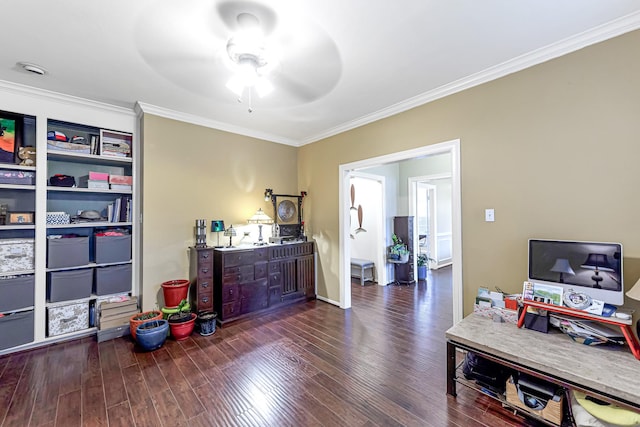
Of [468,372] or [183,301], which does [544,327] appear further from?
[183,301]

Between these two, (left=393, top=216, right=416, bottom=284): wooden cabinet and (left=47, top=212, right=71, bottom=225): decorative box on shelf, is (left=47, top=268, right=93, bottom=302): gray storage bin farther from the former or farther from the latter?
(left=393, top=216, right=416, bottom=284): wooden cabinet

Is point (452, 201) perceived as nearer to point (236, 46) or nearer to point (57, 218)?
point (236, 46)

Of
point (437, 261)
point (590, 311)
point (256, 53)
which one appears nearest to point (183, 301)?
point (256, 53)

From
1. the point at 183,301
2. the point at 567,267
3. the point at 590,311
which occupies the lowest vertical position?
the point at 183,301

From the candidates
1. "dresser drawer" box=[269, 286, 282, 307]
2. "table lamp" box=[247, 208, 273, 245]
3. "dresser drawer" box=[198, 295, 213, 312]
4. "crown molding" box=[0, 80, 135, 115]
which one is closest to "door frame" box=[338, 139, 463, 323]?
"dresser drawer" box=[269, 286, 282, 307]

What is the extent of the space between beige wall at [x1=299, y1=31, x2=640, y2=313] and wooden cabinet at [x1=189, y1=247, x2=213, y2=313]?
9.16ft

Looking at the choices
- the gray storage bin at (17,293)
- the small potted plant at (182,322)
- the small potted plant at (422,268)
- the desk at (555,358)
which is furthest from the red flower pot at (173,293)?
the small potted plant at (422,268)

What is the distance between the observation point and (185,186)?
346 cm

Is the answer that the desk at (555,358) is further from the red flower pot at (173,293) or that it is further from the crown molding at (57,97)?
the crown molding at (57,97)

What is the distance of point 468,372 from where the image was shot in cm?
204

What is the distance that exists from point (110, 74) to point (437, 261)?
6728 mm

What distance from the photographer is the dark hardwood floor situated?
180 cm

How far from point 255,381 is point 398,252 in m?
3.52

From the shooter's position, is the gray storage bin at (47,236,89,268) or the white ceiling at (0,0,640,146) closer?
the white ceiling at (0,0,640,146)
